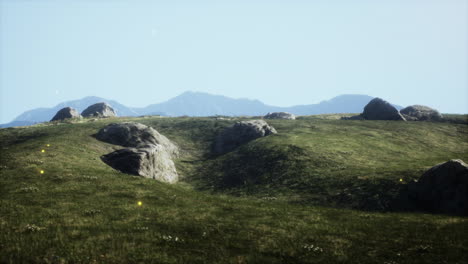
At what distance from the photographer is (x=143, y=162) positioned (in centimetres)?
4516

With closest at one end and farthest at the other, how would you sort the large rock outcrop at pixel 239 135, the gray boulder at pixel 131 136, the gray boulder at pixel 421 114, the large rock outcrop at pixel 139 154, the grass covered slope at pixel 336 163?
the grass covered slope at pixel 336 163 → the large rock outcrop at pixel 139 154 → the gray boulder at pixel 131 136 → the large rock outcrop at pixel 239 135 → the gray boulder at pixel 421 114

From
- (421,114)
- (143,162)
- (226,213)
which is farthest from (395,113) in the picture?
(226,213)

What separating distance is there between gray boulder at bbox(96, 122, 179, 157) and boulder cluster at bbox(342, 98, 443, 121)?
75.7 metres

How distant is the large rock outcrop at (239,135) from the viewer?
2847 inches

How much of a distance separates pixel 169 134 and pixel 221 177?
34.5 metres

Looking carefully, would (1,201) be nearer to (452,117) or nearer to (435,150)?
(435,150)

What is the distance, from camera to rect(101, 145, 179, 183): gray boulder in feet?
145

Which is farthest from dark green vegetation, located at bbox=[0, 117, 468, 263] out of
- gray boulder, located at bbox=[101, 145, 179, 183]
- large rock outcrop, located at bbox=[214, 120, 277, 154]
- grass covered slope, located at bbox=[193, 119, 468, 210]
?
large rock outcrop, located at bbox=[214, 120, 277, 154]

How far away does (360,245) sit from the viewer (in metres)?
19.0

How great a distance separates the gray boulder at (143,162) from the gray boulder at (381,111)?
274 ft

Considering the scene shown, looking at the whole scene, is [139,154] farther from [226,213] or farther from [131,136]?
[226,213]

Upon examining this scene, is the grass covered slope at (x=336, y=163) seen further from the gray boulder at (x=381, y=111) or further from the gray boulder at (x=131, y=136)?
the gray boulder at (x=381, y=111)

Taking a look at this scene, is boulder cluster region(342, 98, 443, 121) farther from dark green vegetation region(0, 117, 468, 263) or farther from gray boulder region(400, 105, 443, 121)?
dark green vegetation region(0, 117, 468, 263)

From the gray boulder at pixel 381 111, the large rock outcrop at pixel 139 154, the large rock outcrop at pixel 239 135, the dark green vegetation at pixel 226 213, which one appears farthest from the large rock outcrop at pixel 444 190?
the gray boulder at pixel 381 111
